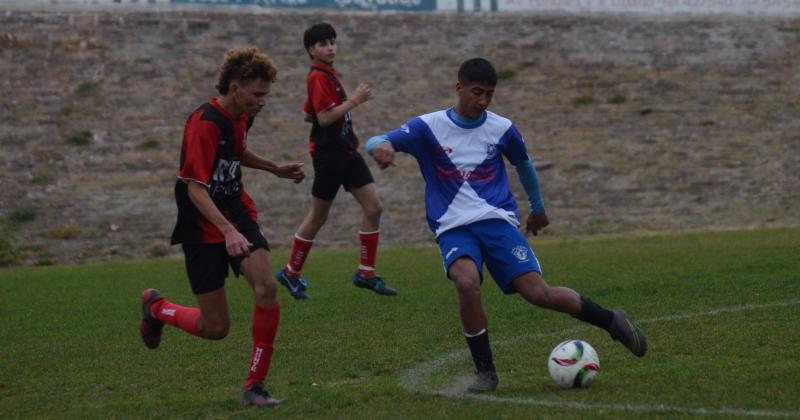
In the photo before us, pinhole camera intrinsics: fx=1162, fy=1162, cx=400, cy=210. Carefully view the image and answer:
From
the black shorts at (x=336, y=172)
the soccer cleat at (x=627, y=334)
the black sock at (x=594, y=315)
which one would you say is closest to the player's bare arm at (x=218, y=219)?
the black sock at (x=594, y=315)

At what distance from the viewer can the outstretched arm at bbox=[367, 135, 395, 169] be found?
643 centimetres

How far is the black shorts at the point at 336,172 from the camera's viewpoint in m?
11.0

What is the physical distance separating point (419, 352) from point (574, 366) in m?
1.76

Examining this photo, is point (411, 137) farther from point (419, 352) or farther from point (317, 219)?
point (317, 219)

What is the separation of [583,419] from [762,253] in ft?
29.5

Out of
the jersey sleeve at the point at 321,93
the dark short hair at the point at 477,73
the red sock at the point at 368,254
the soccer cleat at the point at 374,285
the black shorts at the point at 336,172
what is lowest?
the soccer cleat at the point at 374,285

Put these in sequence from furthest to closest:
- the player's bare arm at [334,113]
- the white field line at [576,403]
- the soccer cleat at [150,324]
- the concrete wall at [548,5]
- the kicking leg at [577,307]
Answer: the concrete wall at [548,5], the player's bare arm at [334,113], the soccer cleat at [150,324], the kicking leg at [577,307], the white field line at [576,403]

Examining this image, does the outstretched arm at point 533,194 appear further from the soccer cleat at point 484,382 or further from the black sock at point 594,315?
the soccer cleat at point 484,382

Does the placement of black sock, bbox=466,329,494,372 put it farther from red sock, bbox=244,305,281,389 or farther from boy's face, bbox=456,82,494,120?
boy's face, bbox=456,82,494,120

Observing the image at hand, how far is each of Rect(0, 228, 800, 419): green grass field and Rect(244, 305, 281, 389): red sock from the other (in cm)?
23

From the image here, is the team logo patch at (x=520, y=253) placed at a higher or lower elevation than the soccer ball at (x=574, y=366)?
higher

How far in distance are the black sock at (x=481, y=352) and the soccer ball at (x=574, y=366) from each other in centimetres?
34

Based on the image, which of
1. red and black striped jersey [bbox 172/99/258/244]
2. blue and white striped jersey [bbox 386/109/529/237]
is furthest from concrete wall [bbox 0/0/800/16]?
blue and white striped jersey [bbox 386/109/529/237]

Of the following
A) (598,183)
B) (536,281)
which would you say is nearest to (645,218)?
(598,183)
